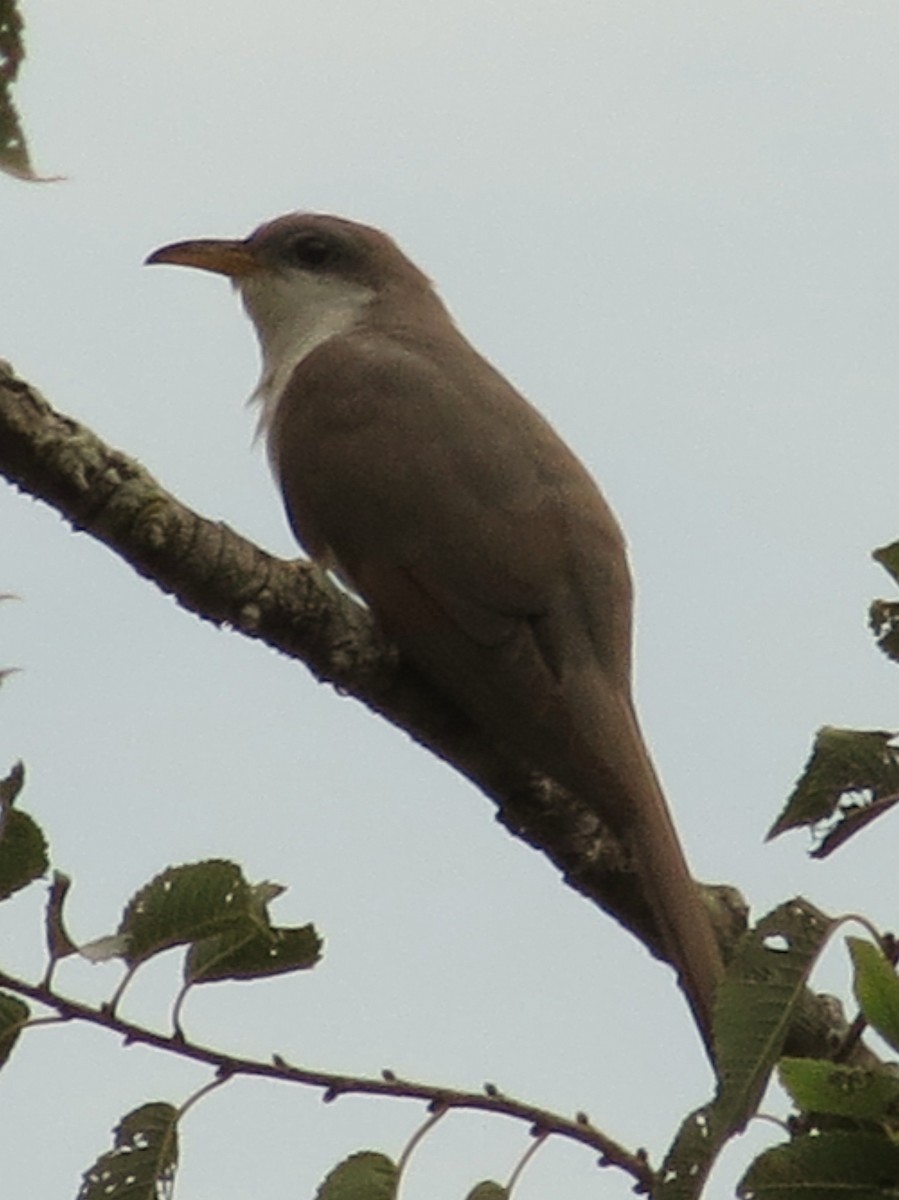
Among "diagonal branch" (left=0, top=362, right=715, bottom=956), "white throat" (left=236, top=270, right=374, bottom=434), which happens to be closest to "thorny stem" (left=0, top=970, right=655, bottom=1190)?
"diagonal branch" (left=0, top=362, right=715, bottom=956)

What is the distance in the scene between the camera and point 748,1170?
8.30 feet

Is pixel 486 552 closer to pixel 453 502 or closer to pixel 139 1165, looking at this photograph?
pixel 453 502

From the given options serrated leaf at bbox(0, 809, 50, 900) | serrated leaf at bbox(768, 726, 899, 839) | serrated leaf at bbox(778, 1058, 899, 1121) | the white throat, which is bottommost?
serrated leaf at bbox(778, 1058, 899, 1121)

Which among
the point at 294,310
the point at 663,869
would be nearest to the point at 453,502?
the point at 663,869

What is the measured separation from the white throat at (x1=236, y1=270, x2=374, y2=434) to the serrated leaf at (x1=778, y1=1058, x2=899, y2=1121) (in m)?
4.51

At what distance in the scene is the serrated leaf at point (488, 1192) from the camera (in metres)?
3.06

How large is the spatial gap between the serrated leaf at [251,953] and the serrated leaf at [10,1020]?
9.8 inches

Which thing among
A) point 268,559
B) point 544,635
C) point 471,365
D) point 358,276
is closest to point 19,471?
point 268,559

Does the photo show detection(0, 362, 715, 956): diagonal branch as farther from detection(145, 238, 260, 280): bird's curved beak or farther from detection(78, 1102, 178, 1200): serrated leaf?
detection(145, 238, 260, 280): bird's curved beak

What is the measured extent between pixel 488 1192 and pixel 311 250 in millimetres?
4786

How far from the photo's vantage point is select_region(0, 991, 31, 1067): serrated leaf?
268cm

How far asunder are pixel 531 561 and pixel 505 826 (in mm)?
949

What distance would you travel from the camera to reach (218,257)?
24.6ft

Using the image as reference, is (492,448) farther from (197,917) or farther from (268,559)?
(197,917)
